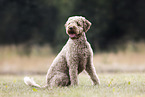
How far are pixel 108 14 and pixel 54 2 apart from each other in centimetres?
375

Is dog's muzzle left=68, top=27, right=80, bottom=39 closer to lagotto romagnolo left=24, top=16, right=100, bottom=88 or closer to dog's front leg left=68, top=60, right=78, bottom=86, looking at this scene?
lagotto romagnolo left=24, top=16, right=100, bottom=88

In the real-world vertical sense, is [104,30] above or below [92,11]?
below

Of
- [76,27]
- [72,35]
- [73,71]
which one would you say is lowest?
[73,71]

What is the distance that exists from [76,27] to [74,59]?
770mm

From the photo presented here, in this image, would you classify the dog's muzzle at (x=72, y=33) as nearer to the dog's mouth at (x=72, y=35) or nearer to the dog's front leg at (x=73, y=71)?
the dog's mouth at (x=72, y=35)

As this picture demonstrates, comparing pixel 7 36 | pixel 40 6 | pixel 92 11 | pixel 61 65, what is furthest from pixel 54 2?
pixel 61 65

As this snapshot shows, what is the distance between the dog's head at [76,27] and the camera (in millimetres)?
4988

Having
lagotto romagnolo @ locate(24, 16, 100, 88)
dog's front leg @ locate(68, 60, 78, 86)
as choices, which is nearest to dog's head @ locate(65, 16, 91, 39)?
lagotto romagnolo @ locate(24, 16, 100, 88)

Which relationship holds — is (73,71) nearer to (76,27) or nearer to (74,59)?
(74,59)

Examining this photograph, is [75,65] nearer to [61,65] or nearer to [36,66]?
[61,65]

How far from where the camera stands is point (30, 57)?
14.5 m

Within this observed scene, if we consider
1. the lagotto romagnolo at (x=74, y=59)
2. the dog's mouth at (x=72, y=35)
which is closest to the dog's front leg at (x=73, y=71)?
the lagotto romagnolo at (x=74, y=59)

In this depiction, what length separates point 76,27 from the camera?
198 inches

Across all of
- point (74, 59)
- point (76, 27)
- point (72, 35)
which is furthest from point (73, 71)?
point (76, 27)
